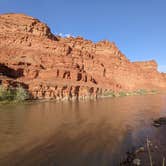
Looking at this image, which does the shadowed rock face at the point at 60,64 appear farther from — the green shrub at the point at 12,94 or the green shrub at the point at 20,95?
the green shrub at the point at 20,95

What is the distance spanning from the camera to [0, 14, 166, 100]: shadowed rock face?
61.9 metres

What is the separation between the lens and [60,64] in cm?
7706

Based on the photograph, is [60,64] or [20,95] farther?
[60,64]

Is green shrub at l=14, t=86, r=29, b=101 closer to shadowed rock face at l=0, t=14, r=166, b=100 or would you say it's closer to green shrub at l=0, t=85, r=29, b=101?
green shrub at l=0, t=85, r=29, b=101

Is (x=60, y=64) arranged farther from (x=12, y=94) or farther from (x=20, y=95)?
(x=12, y=94)

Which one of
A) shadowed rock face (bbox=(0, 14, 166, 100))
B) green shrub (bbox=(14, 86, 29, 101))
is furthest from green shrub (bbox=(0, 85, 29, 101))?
shadowed rock face (bbox=(0, 14, 166, 100))

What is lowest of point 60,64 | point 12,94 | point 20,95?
point 20,95

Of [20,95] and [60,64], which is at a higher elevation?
[60,64]

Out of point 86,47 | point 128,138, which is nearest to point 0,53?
point 86,47

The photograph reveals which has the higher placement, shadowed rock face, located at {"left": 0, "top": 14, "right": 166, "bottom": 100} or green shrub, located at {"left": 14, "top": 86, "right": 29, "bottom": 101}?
shadowed rock face, located at {"left": 0, "top": 14, "right": 166, "bottom": 100}

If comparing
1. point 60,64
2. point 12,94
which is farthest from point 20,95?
point 60,64

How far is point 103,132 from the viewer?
46.2ft

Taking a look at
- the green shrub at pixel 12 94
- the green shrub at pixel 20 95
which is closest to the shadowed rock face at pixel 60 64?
the green shrub at pixel 12 94

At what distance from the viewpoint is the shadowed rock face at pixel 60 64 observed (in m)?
61.9
